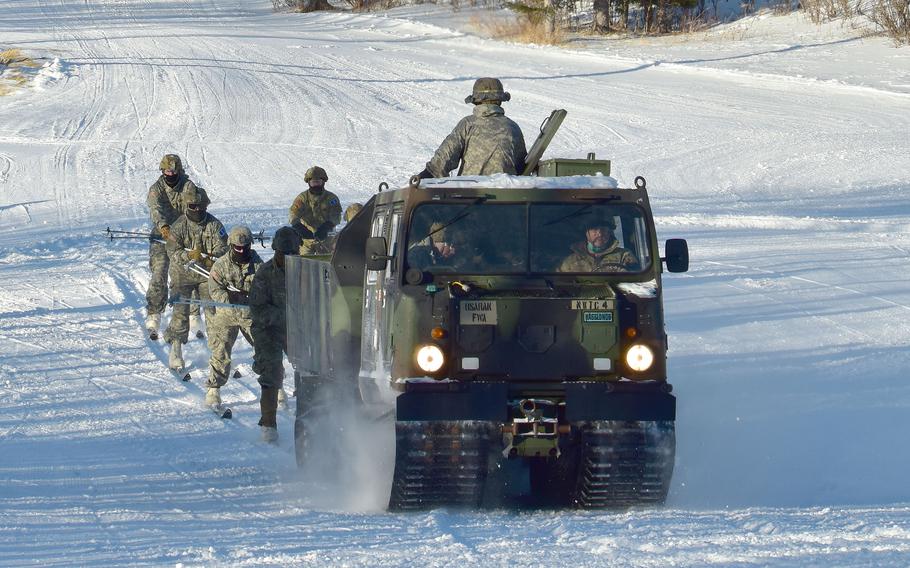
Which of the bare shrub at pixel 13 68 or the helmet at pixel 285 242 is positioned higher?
the bare shrub at pixel 13 68

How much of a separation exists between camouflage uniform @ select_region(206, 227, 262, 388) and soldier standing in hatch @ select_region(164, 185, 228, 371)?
1366 millimetres

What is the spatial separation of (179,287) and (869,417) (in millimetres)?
6710

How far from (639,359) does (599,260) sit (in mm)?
760

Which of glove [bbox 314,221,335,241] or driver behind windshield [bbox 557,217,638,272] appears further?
glove [bbox 314,221,335,241]

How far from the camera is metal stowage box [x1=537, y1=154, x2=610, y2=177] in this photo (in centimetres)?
1009

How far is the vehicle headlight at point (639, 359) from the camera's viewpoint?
26.0ft

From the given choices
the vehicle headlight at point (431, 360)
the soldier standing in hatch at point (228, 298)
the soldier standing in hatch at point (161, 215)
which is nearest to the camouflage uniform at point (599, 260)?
the vehicle headlight at point (431, 360)

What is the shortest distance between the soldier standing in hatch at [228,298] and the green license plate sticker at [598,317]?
4.90 meters

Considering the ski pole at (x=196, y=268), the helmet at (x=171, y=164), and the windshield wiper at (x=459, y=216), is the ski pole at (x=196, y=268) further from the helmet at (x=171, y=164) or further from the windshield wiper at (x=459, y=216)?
the windshield wiper at (x=459, y=216)

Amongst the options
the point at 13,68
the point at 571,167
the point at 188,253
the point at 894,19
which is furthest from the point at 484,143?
the point at 13,68

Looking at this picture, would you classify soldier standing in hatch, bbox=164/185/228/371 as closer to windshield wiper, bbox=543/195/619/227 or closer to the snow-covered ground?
the snow-covered ground

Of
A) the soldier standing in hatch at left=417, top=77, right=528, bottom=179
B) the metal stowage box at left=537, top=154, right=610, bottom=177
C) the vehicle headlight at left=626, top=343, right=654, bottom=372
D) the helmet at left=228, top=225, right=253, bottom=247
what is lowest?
the vehicle headlight at left=626, top=343, right=654, bottom=372

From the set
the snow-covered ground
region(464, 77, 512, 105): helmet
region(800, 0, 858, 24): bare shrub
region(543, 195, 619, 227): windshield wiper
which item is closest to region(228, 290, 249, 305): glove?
the snow-covered ground

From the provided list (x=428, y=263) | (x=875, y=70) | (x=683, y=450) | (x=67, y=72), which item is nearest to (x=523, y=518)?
(x=428, y=263)
